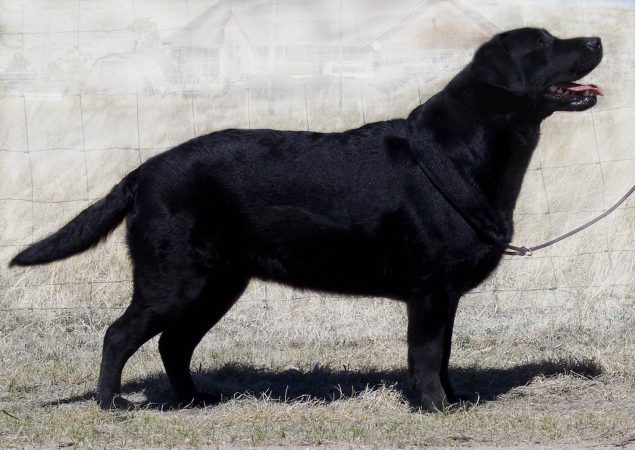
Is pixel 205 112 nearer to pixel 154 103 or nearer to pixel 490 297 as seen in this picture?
pixel 154 103

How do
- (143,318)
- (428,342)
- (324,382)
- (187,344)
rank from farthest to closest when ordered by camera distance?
(324,382), (187,344), (143,318), (428,342)

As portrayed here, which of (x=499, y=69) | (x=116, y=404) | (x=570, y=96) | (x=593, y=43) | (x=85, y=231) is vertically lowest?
(x=116, y=404)

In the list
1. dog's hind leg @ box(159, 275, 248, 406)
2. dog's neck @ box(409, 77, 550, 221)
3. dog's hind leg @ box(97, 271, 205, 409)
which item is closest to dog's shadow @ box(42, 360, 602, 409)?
dog's hind leg @ box(159, 275, 248, 406)

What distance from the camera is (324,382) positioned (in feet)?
19.1

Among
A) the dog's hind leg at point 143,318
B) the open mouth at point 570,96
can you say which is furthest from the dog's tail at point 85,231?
the open mouth at point 570,96

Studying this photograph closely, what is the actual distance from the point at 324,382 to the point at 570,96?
2.36 metres

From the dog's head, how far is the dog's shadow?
1801 mm

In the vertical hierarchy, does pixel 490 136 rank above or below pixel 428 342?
above

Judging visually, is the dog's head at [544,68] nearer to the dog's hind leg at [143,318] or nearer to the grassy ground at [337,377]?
the grassy ground at [337,377]

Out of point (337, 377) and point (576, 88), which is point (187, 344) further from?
point (576, 88)

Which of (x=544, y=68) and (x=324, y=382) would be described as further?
(x=324, y=382)

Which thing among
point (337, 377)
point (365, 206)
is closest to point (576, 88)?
point (365, 206)

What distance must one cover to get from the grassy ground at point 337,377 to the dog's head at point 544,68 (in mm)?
1712

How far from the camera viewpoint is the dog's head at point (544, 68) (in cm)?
489
